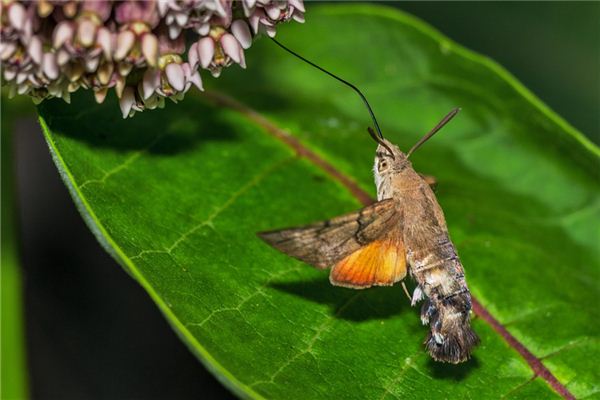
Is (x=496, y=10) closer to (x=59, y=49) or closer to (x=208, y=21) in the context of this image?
(x=208, y=21)

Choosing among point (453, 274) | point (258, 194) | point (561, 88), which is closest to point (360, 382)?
Result: point (453, 274)

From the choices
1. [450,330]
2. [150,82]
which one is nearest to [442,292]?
[450,330]

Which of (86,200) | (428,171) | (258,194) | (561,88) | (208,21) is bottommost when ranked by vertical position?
(561,88)

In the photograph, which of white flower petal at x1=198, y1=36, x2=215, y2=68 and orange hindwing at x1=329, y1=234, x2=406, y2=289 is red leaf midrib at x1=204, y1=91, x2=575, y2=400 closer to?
orange hindwing at x1=329, y1=234, x2=406, y2=289

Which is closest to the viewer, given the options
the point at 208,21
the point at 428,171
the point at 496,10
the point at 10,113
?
the point at 208,21

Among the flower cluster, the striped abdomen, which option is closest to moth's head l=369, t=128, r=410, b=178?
the striped abdomen

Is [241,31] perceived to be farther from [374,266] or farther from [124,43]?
[374,266]
